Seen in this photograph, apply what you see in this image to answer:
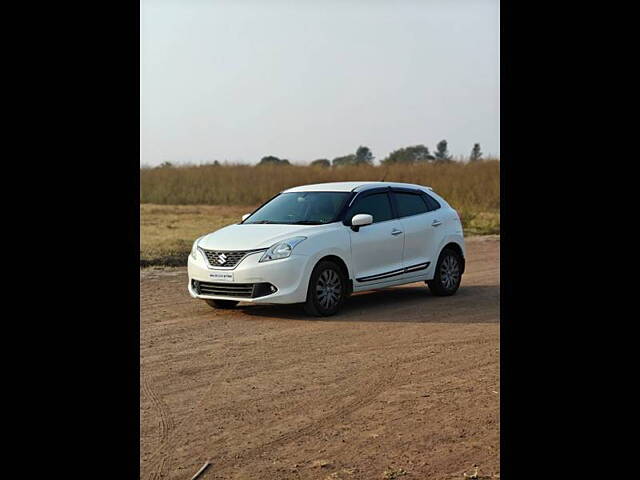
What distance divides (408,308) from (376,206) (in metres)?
1.52

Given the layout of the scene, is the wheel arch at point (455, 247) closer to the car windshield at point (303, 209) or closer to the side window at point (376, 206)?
the side window at point (376, 206)

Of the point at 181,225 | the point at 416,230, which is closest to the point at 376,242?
the point at 416,230

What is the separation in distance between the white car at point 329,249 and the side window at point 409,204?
17 mm

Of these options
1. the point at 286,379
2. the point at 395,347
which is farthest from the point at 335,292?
the point at 286,379

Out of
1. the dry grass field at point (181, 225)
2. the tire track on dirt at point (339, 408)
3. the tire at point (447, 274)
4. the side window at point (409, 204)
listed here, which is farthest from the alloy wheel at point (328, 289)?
the dry grass field at point (181, 225)

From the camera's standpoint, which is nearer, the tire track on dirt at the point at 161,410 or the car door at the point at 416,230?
the tire track on dirt at the point at 161,410

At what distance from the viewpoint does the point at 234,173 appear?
33.3 m

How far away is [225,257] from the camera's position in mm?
11031

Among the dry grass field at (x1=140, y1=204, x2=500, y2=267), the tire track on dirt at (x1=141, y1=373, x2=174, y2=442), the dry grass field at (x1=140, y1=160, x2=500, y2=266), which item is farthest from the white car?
the dry grass field at (x1=140, y1=160, x2=500, y2=266)

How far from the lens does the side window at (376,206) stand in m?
12.0

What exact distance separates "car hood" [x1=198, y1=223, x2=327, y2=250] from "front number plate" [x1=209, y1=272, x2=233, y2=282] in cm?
33

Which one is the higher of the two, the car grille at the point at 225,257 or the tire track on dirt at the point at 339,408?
the car grille at the point at 225,257
